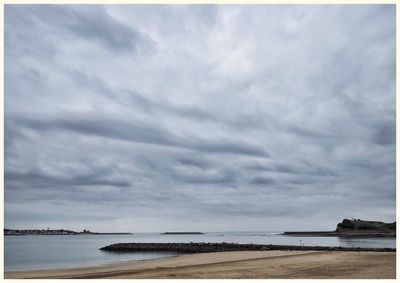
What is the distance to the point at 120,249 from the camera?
82.6m

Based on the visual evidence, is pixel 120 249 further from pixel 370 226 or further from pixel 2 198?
pixel 370 226

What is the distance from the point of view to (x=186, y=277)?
19.2 m

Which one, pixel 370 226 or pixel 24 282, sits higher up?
pixel 24 282

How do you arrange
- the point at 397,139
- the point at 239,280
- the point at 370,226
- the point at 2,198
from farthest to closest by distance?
the point at 370,226, the point at 239,280, the point at 397,139, the point at 2,198

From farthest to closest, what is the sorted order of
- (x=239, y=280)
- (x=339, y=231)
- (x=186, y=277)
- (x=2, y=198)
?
1. (x=339, y=231)
2. (x=186, y=277)
3. (x=239, y=280)
4. (x=2, y=198)

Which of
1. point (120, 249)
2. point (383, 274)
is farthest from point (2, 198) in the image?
point (120, 249)

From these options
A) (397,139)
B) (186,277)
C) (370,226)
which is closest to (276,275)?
(186,277)

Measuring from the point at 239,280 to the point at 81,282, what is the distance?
845 centimetres

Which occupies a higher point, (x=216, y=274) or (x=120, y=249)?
(x=216, y=274)

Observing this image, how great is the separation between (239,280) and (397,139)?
362 inches

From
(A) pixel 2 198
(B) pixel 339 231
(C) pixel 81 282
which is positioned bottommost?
(B) pixel 339 231

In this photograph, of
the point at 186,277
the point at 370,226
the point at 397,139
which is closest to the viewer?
the point at 397,139

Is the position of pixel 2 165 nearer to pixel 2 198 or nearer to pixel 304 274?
pixel 2 198

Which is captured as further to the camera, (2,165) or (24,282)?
(24,282)
